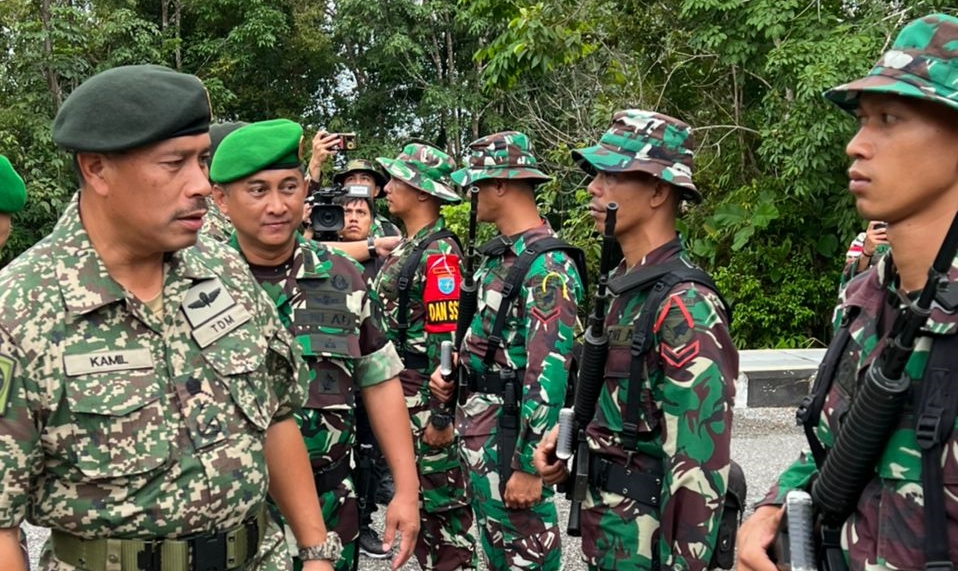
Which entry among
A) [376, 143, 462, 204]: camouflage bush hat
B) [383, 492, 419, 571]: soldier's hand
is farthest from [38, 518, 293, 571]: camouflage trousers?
[376, 143, 462, 204]: camouflage bush hat

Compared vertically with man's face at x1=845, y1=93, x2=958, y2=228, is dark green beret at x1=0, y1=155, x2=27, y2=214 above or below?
below

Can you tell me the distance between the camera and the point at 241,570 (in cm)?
209

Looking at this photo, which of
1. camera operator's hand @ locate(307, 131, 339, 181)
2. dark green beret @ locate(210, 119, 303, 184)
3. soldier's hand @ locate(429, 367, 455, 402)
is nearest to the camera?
dark green beret @ locate(210, 119, 303, 184)

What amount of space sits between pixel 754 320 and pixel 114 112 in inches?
378

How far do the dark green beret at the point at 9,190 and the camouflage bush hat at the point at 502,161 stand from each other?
6.36 ft

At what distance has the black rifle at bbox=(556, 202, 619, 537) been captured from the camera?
2857 mm

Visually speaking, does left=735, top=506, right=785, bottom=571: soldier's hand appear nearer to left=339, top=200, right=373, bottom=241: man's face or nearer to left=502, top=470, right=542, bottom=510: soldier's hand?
left=502, top=470, right=542, bottom=510: soldier's hand

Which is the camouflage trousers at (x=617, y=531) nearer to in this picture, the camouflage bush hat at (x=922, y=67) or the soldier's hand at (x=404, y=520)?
the soldier's hand at (x=404, y=520)

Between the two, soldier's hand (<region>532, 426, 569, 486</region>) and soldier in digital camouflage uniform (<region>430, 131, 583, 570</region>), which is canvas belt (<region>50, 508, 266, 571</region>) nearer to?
soldier's hand (<region>532, 426, 569, 486</region>)

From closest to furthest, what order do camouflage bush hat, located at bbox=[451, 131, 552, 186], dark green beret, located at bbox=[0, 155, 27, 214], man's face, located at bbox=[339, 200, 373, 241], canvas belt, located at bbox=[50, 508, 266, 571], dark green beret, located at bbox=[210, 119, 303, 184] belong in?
canvas belt, located at bbox=[50, 508, 266, 571] → dark green beret, located at bbox=[210, 119, 303, 184] → dark green beret, located at bbox=[0, 155, 27, 214] → camouflage bush hat, located at bbox=[451, 131, 552, 186] → man's face, located at bbox=[339, 200, 373, 241]

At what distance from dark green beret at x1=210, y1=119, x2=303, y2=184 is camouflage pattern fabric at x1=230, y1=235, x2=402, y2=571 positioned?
0.34 m

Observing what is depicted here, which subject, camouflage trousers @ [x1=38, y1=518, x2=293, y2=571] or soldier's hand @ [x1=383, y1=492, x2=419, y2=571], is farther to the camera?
soldier's hand @ [x1=383, y1=492, x2=419, y2=571]

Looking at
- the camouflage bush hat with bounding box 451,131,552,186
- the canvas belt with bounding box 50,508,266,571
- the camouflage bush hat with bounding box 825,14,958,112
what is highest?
the camouflage bush hat with bounding box 825,14,958,112

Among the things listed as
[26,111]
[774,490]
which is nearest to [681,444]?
[774,490]
